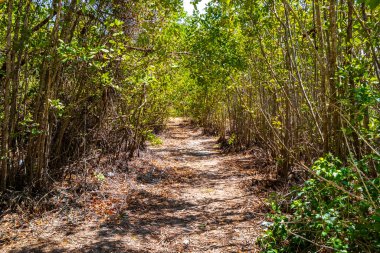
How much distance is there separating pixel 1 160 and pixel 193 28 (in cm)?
635

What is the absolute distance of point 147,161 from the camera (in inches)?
378

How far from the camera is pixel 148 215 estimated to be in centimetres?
572

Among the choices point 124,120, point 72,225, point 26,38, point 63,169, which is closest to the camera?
point 26,38

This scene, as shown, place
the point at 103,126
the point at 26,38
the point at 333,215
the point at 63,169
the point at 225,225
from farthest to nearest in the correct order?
the point at 103,126 → the point at 63,169 → the point at 225,225 → the point at 26,38 → the point at 333,215

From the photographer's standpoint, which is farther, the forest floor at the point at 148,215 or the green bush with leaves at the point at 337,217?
the forest floor at the point at 148,215

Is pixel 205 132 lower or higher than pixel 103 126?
lower

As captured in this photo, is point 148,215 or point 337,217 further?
point 148,215

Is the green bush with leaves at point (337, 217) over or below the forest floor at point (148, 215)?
over

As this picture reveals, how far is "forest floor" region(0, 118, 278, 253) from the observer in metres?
4.50

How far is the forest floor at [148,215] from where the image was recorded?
4500 millimetres

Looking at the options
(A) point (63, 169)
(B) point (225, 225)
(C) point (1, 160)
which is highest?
(C) point (1, 160)

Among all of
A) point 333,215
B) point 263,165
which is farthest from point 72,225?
point 263,165

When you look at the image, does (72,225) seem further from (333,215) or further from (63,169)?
(333,215)

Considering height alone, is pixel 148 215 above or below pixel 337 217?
below
